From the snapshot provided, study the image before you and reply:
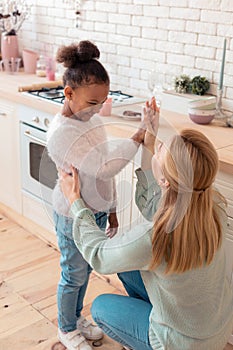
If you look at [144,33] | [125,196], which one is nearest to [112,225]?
[125,196]

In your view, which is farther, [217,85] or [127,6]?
[127,6]

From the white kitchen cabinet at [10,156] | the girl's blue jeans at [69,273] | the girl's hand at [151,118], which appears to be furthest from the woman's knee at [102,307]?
the white kitchen cabinet at [10,156]

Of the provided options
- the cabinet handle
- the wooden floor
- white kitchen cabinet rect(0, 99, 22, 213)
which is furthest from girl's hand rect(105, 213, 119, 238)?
white kitchen cabinet rect(0, 99, 22, 213)

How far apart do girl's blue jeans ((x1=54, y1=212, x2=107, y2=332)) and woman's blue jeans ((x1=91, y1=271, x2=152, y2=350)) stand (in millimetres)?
211

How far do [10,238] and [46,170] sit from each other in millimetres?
1498

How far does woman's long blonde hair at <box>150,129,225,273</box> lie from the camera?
139cm

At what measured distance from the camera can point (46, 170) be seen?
1.79m

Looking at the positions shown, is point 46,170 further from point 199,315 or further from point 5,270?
point 5,270

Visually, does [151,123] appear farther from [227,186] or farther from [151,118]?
[227,186]

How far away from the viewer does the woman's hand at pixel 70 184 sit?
5.34 feet

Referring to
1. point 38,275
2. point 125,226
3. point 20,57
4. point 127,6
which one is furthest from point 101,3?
point 125,226

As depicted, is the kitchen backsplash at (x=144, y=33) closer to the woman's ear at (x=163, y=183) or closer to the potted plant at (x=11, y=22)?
the potted plant at (x=11, y=22)

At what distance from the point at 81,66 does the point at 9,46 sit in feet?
7.05

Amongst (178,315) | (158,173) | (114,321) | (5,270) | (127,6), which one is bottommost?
(5,270)
